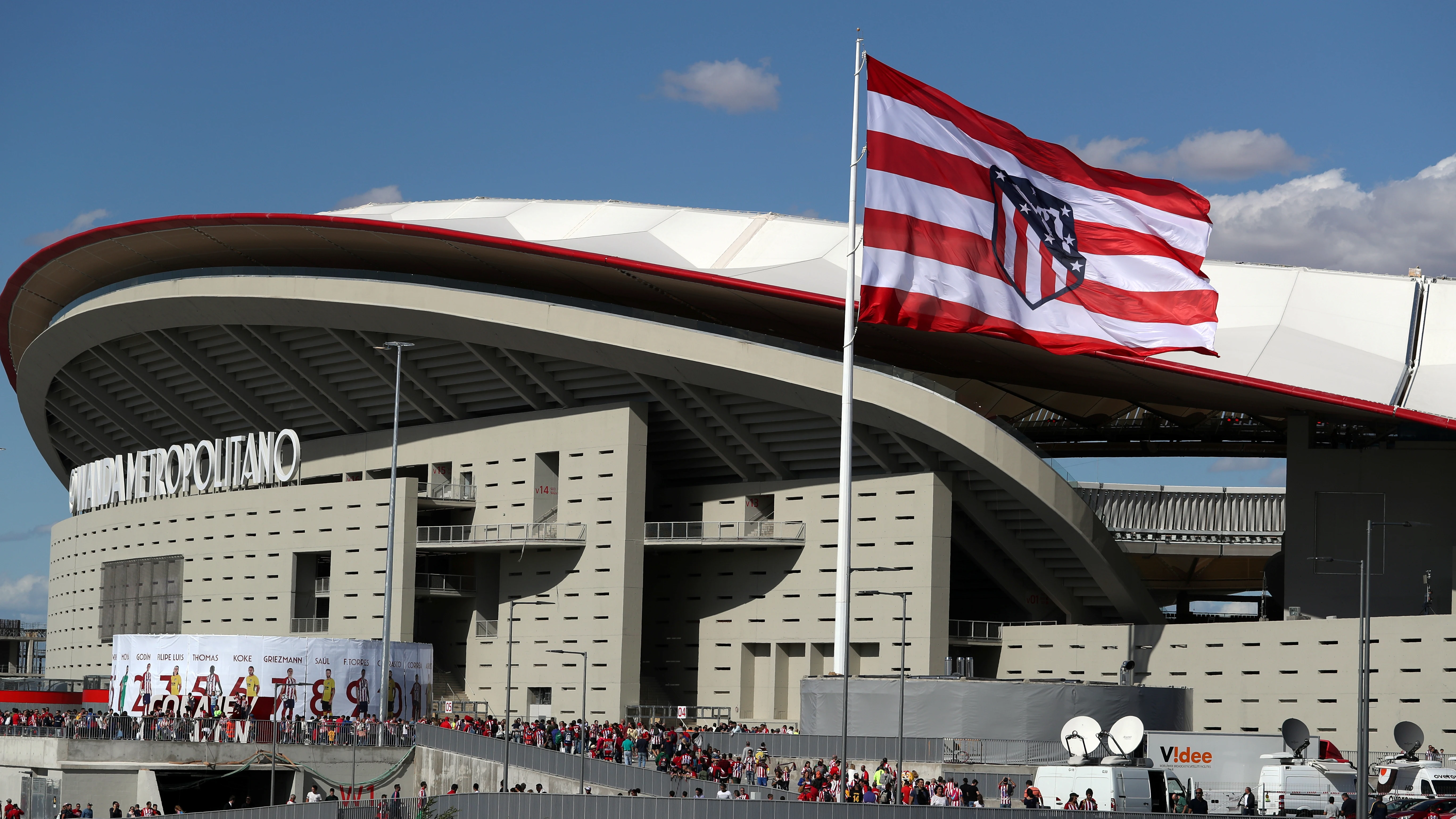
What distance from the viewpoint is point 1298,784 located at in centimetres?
3244

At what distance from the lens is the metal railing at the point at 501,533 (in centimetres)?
5362

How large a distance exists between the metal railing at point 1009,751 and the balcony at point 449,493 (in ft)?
81.2

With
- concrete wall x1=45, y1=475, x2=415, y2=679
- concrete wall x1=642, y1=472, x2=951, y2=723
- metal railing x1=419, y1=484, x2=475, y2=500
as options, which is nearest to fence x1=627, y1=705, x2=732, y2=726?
concrete wall x1=642, y1=472, x2=951, y2=723

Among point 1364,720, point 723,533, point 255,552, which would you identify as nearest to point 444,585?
point 255,552

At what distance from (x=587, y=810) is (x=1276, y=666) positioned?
81.4 feet

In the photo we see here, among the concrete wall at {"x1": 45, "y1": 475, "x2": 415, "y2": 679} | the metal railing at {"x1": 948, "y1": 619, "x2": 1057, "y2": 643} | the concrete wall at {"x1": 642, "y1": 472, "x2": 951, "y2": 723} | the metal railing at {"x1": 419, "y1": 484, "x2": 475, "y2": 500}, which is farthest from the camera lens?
the metal railing at {"x1": 419, "y1": 484, "x2": 475, "y2": 500}

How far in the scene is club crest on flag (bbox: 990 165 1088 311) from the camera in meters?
30.2

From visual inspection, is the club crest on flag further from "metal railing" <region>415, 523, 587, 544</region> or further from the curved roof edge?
"metal railing" <region>415, 523, 587, 544</region>

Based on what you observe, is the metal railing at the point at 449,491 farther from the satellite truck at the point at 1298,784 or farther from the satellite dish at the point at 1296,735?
the satellite dish at the point at 1296,735

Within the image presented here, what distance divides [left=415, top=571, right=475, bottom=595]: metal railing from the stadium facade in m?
0.16

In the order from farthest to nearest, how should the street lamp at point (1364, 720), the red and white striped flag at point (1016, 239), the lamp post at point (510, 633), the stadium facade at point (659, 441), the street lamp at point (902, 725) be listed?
the stadium facade at point (659, 441) → the lamp post at point (510, 633) → the street lamp at point (902, 725) → the red and white striped flag at point (1016, 239) → the street lamp at point (1364, 720)

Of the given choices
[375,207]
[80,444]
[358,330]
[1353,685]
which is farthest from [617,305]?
[80,444]

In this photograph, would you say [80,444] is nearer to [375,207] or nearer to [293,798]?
[375,207]

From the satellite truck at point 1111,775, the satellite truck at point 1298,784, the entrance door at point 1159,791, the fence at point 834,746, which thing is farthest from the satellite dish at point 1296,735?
the fence at point 834,746
